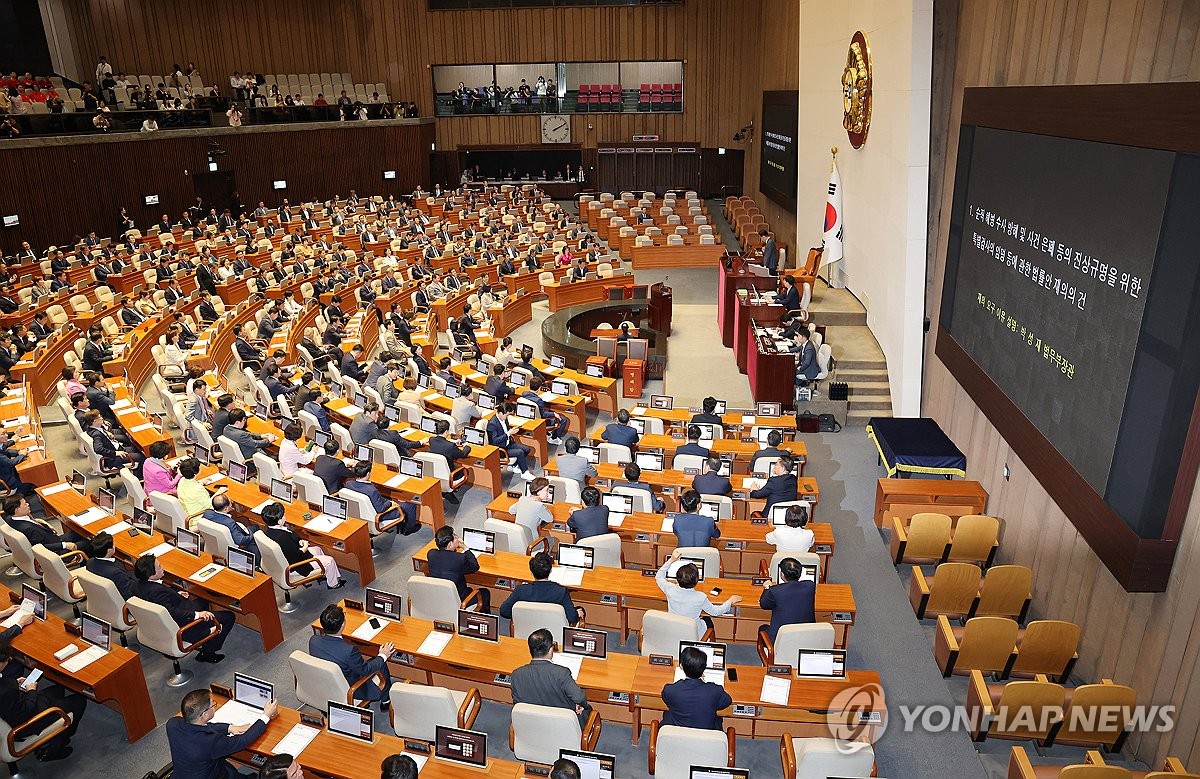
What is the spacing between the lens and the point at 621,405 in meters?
15.1

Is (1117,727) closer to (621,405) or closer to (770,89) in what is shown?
(621,405)

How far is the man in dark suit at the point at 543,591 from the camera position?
7.09 meters

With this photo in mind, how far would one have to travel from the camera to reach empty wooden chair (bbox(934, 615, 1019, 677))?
690 centimetres

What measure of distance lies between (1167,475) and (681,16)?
114ft

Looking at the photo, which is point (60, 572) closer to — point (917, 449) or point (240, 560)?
point (240, 560)

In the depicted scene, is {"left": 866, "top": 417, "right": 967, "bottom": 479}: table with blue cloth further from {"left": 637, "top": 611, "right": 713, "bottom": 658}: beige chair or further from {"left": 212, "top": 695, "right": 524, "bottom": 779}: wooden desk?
{"left": 212, "top": 695, "right": 524, "bottom": 779}: wooden desk

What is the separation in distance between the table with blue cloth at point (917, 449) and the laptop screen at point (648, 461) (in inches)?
119

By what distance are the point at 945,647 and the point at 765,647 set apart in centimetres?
168

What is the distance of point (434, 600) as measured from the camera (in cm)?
744

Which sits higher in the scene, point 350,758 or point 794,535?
point 794,535

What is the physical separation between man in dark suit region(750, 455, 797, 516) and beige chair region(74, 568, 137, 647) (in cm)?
655

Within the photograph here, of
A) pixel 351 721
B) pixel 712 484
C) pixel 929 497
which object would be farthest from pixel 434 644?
pixel 929 497

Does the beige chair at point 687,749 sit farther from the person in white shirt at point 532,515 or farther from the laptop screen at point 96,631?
the laptop screen at point 96,631

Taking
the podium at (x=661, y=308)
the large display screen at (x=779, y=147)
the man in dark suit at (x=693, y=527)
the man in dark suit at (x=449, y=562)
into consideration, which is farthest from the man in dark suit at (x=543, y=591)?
the large display screen at (x=779, y=147)
